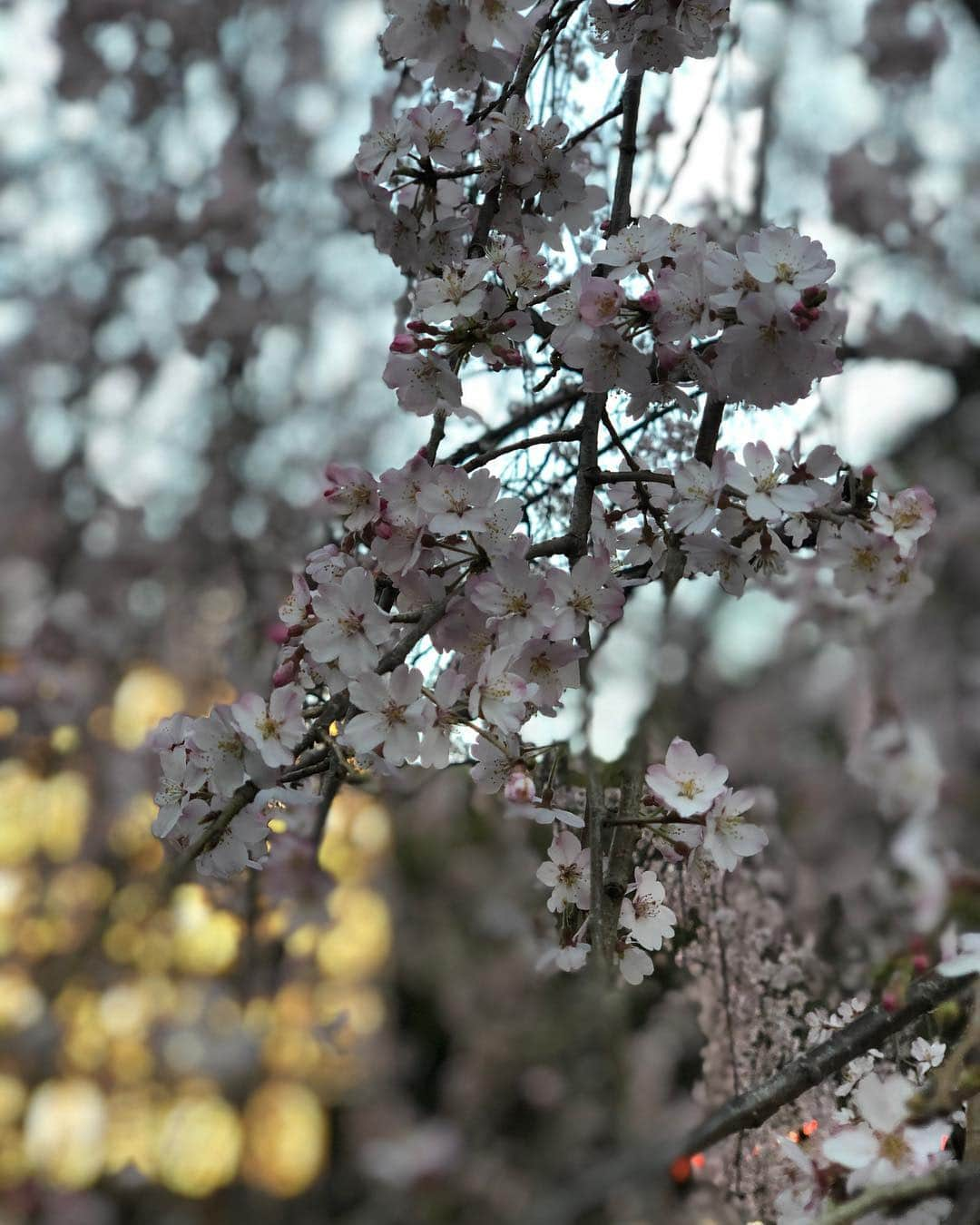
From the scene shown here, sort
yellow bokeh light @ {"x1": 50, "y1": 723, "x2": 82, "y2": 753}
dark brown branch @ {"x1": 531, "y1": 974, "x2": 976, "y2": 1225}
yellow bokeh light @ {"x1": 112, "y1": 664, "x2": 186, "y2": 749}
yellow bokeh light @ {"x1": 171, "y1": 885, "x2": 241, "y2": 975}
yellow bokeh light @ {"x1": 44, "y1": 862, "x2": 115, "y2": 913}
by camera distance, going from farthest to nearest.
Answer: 1. yellow bokeh light @ {"x1": 112, "y1": 664, "x2": 186, "y2": 749}
2. yellow bokeh light @ {"x1": 50, "y1": 723, "x2": 82, "y2": 753}
3. yellow bokeh light @ {"x1": 44, "y1": 862, "x2": 115, "y2": 913}
4. yellow bokeh light @ {"x1": 171, "y1": 885, "x2": 241, "y2": 975}
5. dark brown branch @ {"x1": 531, "y1": 974, "x2": 976, "y2": 1225}

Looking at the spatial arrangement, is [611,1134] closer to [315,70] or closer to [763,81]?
[763,81]

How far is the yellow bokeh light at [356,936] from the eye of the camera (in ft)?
2.93

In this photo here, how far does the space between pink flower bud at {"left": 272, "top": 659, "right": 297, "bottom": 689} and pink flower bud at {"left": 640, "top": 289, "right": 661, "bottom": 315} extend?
1.28 ft

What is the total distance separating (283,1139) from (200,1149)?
87 millimetres

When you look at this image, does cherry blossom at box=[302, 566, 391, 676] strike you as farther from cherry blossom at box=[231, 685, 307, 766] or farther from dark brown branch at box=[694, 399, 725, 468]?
dark brown branch at box=[694, 399, 725, 468]

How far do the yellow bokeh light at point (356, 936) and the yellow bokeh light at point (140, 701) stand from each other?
1.97 m

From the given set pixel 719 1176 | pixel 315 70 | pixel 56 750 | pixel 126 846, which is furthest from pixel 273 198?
pixel 719 1176

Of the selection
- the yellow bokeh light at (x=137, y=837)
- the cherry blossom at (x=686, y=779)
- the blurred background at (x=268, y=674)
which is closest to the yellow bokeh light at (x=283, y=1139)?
the blurred background at (x=268, y=674)

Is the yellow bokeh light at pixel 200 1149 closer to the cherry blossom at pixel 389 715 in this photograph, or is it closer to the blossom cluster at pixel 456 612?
the blossom cluster at pixel 456 612

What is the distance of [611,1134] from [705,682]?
153cm

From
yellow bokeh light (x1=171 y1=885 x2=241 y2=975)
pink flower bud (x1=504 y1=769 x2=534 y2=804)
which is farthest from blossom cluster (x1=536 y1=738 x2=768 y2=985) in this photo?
yellow bokeh light (x1=171 y1=885 x2=241 y2=975)

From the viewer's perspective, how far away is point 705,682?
6.74 ft

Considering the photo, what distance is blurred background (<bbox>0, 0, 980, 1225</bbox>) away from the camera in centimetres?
76

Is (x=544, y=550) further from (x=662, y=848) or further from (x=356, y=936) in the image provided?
(x=356, y=936)
